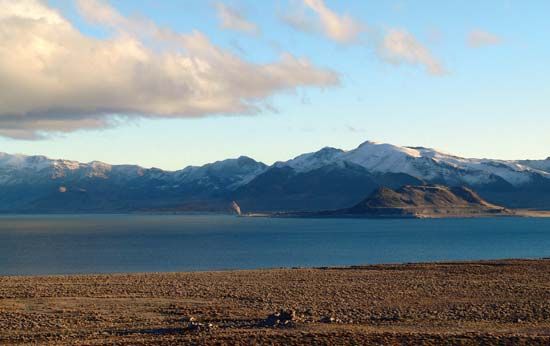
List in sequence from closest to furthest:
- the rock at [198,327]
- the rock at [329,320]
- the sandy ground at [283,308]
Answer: the sandy ground at [283,308] → the rock at [198,327] → the rock at [329,320]

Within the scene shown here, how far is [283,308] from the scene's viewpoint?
42.5 m

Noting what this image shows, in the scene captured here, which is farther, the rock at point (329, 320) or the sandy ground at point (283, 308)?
the rock at point (329, 320)

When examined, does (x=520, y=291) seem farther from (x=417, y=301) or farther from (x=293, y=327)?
(x=293, y=327)

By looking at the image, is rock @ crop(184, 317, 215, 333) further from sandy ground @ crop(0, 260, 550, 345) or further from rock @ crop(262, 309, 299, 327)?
rock @ crop(262, 309, 299, 327)

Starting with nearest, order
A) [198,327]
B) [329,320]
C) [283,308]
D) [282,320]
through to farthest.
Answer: [198,327], [282,320], [329,320], [283,308]

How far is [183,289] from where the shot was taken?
173 ft

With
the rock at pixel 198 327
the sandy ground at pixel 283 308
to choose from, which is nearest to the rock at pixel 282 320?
the sandy ground at pixel 283 308

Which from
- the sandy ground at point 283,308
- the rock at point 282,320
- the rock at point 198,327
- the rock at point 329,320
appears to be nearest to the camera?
the sandy ground at point 283,308

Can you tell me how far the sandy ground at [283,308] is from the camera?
32.2 meters

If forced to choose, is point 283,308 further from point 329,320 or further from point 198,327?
point 198,327

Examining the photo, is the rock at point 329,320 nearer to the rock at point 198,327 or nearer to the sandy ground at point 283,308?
the sandy ground at point 283,308

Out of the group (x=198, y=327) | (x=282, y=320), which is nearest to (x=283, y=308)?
(x=282, y=320)

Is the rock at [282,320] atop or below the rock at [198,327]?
atop

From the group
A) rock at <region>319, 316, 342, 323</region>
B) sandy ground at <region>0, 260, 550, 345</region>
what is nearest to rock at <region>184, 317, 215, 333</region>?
sandy ground at <region>0, 260, 550, 345</region>
